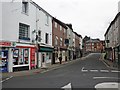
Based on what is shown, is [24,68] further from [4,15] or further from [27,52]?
[4,15]

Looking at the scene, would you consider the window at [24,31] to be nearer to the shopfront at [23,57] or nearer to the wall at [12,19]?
the wall at [12,19]

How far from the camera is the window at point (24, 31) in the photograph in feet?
81.8

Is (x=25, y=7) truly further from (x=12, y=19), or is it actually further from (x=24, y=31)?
(x=12, y=19)

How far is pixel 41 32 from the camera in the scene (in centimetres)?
3138

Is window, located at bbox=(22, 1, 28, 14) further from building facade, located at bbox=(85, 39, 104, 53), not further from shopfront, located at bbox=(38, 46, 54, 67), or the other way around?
building facade, located at bbox=(85, 39, 104, 53)

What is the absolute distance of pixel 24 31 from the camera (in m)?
25.9

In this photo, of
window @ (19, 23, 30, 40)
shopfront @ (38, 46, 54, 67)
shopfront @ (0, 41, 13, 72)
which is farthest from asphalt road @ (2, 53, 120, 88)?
shopfront @ (38, 46, 54, 67)

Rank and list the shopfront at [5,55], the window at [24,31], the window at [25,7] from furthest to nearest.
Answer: the window at [25,7]
the window at [24,31]
the shopfront at [5,55]

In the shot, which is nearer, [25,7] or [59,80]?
[59,80]

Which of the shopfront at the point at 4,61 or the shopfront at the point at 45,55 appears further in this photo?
the shopfront at the point at 45,55

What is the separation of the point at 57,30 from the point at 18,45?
19.3 metres

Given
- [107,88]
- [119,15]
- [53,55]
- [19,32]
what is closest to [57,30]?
[53,55]

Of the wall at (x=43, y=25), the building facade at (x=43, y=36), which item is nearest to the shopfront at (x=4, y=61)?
the building facade at (x=43, y=36)

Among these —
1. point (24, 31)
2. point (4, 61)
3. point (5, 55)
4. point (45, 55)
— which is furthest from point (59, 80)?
point (45, 55)
